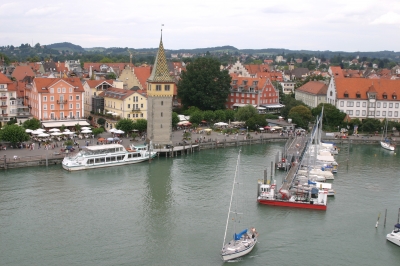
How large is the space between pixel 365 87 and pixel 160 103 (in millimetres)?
28762

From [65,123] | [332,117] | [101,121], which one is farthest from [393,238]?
[101,121]

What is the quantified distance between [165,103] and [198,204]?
1746cm

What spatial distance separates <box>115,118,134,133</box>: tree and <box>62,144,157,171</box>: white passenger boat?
5.70 m

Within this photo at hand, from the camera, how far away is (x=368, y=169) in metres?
42.2

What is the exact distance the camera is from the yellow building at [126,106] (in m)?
54.1

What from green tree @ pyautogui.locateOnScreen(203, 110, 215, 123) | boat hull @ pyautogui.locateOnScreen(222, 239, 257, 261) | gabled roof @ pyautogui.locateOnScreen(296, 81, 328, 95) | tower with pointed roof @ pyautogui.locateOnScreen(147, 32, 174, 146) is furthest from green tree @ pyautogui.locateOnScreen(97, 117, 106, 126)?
boat hull @ pyautogui.locateOnScreen(222, 239, 257, 261)

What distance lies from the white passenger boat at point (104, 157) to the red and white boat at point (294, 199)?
14.8 meters

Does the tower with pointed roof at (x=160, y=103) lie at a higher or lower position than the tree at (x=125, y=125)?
higher

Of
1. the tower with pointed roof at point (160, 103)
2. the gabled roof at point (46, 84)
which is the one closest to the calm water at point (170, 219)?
the tower with pointed roof at point (160, 103)

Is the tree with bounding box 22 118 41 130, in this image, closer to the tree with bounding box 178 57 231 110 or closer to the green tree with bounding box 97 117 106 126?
the green tree with bounding box 97 117 106 126

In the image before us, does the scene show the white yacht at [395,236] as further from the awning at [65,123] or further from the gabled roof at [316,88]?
the gabled roof at [316,88]

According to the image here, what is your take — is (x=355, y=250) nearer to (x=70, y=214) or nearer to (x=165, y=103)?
(x=70, y=214)

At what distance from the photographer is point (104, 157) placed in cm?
4156

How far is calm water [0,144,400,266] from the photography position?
78.9 ft
